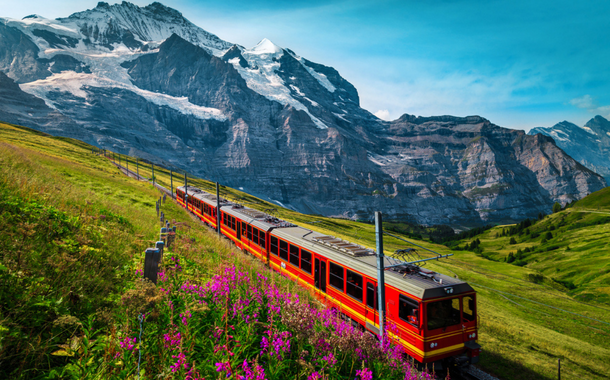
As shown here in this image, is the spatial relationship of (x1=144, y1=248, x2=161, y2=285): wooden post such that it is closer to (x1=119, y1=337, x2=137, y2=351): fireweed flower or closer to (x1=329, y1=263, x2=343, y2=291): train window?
(x1=119, y1=337, x2=137, y2=351): fireweed flower

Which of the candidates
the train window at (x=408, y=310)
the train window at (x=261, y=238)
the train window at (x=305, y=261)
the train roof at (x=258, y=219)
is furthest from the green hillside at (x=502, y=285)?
the train window at (x=408, y=310)

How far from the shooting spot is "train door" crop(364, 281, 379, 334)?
11367 millimetres

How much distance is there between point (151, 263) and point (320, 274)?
10.00 metres

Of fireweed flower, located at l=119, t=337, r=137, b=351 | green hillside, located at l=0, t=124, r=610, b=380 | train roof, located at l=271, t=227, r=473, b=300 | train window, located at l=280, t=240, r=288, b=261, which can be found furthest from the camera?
train window, located at l=280, t=240, r=288, b=261

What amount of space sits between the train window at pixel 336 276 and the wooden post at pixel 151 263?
8911 millimetres

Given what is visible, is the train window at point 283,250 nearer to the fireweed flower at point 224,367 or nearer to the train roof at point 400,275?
the train roof at point 400,275

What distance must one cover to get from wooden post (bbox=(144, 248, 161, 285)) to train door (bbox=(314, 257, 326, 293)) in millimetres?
9517

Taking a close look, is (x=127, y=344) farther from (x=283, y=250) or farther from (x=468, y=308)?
(x=283, y=250)

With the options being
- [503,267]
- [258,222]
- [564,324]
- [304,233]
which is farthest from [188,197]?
[503,267]

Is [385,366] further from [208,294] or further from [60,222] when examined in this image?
[60,222]

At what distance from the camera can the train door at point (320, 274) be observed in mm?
14367

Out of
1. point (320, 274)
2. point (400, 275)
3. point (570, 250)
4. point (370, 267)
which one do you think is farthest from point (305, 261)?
point (570, 250)

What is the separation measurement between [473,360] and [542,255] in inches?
2941

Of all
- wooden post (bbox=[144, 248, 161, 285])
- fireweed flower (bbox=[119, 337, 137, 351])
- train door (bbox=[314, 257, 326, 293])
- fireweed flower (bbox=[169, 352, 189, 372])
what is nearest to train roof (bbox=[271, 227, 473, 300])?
train door (bbox=[314, 257, 326, 293])
